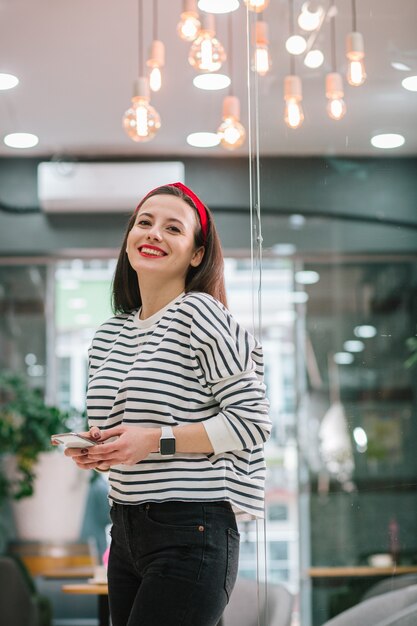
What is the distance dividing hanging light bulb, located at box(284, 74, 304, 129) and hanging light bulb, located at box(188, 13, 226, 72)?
0.25m

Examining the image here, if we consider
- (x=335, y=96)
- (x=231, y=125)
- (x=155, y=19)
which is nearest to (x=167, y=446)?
(x=335, y=96)

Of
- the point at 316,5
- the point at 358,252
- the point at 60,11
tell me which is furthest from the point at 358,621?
the point at 60,11

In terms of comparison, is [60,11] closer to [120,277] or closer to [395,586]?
[120,277]

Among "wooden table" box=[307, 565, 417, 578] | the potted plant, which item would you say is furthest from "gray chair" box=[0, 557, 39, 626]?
"wooden table" box=[307, 565, 417, 578]

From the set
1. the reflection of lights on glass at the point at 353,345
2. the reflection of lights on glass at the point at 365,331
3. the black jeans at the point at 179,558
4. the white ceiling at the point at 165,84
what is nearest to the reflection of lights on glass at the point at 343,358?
the reflection of lights on glass at the point at 353,345

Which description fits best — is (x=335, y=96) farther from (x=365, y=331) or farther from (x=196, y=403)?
(x=196, y=403)

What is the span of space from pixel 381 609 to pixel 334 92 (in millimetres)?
1427

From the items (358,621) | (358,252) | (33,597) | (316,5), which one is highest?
(316,5)

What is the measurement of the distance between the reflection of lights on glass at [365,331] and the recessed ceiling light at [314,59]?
893 mm

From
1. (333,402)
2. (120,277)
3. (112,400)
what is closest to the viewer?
(112,400)

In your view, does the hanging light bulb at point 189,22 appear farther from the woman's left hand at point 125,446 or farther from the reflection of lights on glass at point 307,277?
the reflection of lights on glass at point 307,277

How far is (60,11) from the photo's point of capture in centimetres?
347

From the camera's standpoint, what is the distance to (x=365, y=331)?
353 centimetres

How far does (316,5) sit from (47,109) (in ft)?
7.39
